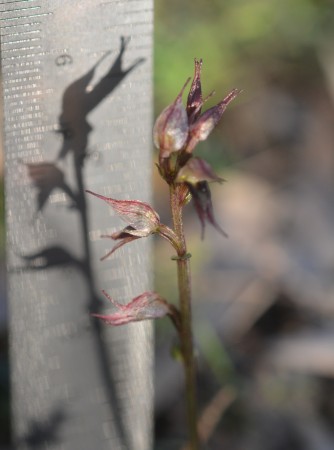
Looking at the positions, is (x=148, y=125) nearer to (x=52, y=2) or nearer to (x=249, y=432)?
(x=52, y=2)

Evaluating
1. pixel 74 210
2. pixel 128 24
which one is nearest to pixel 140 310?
pixel 74 210

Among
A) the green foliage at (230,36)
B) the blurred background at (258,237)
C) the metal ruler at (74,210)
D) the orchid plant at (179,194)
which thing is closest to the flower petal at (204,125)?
the orchid plant at (179,194)

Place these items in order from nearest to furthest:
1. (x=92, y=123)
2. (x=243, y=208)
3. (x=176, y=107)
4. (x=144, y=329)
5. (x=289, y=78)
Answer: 1. (x=176, y=107)
2. (x=92, y=123)
3. (x=144, y=329)
4. (x=243, y=208)
5. (x=289, y=78)

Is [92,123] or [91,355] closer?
[92,123]

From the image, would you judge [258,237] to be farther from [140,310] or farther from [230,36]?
[140,310]

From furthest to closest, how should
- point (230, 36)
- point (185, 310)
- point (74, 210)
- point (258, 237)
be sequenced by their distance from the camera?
point (230, 36) → point (258, 237) → point (74, 210) → point (185, 310)

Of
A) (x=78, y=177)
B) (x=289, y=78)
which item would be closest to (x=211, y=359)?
(x=78, y=177)
